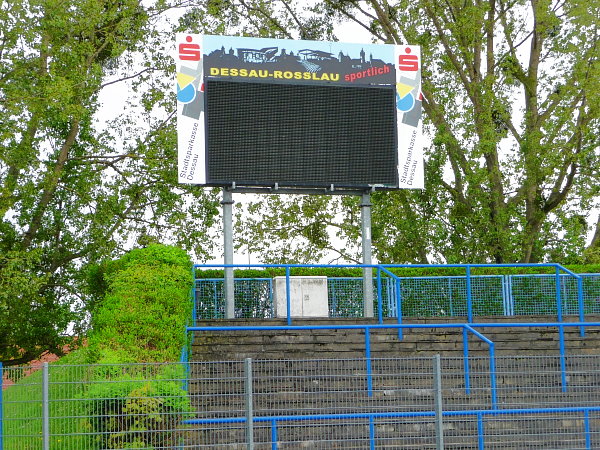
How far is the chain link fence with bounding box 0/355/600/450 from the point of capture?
38.5ft

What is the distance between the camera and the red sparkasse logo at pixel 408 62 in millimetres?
21833

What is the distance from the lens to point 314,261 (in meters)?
33.6

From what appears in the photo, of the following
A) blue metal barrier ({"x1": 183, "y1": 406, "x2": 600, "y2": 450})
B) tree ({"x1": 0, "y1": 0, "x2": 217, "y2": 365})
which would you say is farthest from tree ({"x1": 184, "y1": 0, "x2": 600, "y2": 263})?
blue metal barrier ({"x1": 183, "y1": 406, "x2": 600, "y2": 450})

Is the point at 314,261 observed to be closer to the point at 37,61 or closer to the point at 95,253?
the point at 95,253

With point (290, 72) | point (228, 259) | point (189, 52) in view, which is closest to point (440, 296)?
point (228, 259)

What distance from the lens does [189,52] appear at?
67.3 feet

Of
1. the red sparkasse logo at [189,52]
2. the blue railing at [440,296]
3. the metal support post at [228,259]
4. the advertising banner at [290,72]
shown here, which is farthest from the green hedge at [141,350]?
the red sparkasse logo at [189,52]

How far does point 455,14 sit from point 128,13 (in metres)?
10.0

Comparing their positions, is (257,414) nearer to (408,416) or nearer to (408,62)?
(408,416)

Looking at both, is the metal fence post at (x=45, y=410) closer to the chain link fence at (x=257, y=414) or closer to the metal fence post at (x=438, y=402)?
the chain link fence at (x=257, y=414)

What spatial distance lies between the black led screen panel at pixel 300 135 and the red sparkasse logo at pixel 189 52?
63cm

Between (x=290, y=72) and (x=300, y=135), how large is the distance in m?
1.33

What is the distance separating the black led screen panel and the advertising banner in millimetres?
197

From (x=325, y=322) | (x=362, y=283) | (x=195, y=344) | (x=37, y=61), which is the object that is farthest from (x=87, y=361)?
(x=37, y=61)
